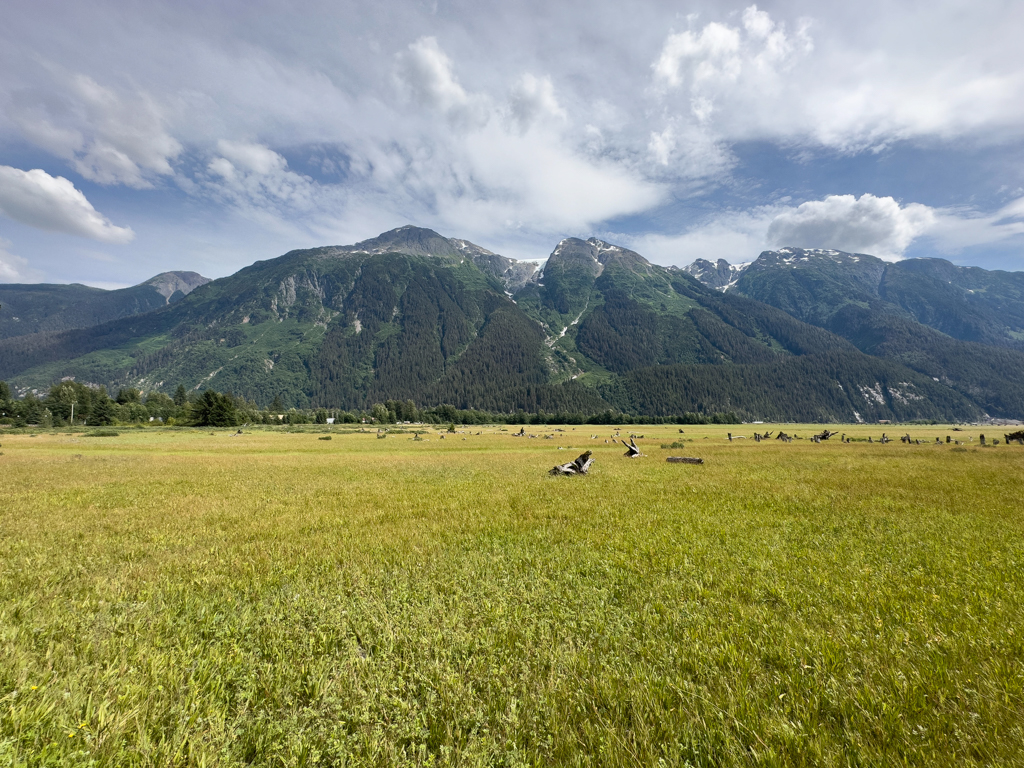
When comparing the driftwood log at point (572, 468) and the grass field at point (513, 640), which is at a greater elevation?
the grass field at point (513, 640)

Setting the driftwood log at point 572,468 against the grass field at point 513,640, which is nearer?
the grass field at point 513,640

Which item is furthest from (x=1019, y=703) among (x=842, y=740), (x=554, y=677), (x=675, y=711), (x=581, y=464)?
(x=581, y=464)

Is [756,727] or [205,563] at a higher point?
[756,727]

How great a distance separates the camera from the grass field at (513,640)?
3221 mm

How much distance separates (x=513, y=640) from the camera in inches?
193

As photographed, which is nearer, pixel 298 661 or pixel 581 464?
pixel 298 661

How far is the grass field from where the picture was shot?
127 inches

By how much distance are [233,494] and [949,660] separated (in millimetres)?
19099

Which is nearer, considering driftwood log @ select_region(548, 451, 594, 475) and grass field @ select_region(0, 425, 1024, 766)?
grass field @ select_region(0, 425, 1024, 766)

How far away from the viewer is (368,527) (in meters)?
10.4

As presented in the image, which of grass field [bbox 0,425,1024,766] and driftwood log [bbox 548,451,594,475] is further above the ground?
grass field [bbox 0,425,1024,766]

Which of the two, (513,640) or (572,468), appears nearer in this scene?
(513,640)

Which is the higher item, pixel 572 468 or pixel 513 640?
pixel 513 640

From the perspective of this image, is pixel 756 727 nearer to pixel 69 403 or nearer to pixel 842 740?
Answer: pixel 842 740
